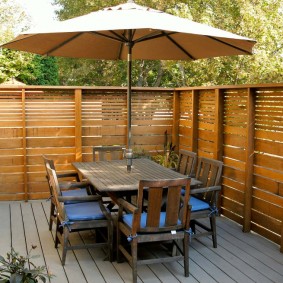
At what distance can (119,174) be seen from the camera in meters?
4.57

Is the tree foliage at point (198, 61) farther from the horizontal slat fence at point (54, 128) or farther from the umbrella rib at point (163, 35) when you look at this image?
the umbrella rib at point (163, 35)

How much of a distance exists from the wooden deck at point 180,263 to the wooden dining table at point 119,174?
0.66 metres

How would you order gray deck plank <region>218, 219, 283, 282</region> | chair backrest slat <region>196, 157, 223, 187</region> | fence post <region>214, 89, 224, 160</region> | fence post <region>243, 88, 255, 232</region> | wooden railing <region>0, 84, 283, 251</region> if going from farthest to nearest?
fence post <region>214, 89, 224, 160</region> → fence post <region>243, 88, 255, 232</region> → wooden railing <region>0, 84, 283, 251</region> → chair backrest slat <region>196, 157, 223, 187</region> → gray deck plank <region>218, 219, 283, 282</region>

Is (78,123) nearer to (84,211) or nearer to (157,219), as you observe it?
(84,211)

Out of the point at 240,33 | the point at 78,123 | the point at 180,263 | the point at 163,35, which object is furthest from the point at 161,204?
the point at 240,33

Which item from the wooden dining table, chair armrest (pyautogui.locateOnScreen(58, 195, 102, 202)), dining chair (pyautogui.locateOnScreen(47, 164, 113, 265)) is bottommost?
dining chair (pyautogui.locateOnScreen(47, 164, 113, 265))

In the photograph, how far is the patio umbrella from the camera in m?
3.76

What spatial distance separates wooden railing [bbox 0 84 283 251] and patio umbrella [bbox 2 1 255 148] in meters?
0.59

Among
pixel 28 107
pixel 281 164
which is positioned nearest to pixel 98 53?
pixel 28 107

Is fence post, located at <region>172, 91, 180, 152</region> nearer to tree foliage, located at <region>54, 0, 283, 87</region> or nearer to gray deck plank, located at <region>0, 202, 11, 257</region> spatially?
gray deck plank, located at <region>0, 202, 11, 257</region>

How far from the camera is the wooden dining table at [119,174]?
3979 millimetres

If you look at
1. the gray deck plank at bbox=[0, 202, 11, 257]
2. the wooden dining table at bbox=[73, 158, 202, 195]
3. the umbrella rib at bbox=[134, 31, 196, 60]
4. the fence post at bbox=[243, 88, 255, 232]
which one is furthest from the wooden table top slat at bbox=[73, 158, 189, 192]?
the umbrella rib at bbox=[134, 31, 196, 60]

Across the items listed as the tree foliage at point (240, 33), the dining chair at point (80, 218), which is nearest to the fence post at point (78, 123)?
the dining chair at point (80, 218)

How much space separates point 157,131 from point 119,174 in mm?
2494
